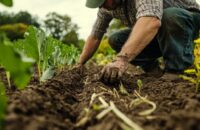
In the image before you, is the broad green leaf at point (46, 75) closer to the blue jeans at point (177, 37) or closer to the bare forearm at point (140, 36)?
the bare forearm at point (140, 36)

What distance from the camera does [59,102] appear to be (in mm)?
1872

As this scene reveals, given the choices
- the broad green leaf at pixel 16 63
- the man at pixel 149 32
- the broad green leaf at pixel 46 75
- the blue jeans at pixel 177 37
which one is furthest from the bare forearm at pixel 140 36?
the broad green leaf at pixel 16 63

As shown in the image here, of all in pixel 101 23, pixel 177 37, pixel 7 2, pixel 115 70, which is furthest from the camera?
pixel 101 23

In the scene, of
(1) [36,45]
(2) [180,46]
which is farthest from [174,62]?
(1) [36,45]

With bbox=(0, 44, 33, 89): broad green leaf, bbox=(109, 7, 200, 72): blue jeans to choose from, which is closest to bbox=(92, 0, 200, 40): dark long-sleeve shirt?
bbox=(109, 7, 200, 72): blue jeans

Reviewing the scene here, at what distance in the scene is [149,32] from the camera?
2750 millimetres

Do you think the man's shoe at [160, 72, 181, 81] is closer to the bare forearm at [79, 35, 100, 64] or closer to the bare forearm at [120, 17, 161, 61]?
the bare forearm at [120, 17, 161, 61]

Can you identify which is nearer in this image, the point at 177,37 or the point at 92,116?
the point at 92,116

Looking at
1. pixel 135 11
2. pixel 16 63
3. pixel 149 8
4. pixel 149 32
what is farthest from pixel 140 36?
pixel 16 63

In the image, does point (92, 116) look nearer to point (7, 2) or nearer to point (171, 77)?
point (7, 2)

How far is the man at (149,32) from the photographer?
270 cm

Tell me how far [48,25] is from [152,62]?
32.7m

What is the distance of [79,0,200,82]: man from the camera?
270 centimetres

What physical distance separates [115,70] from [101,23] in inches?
50.3
